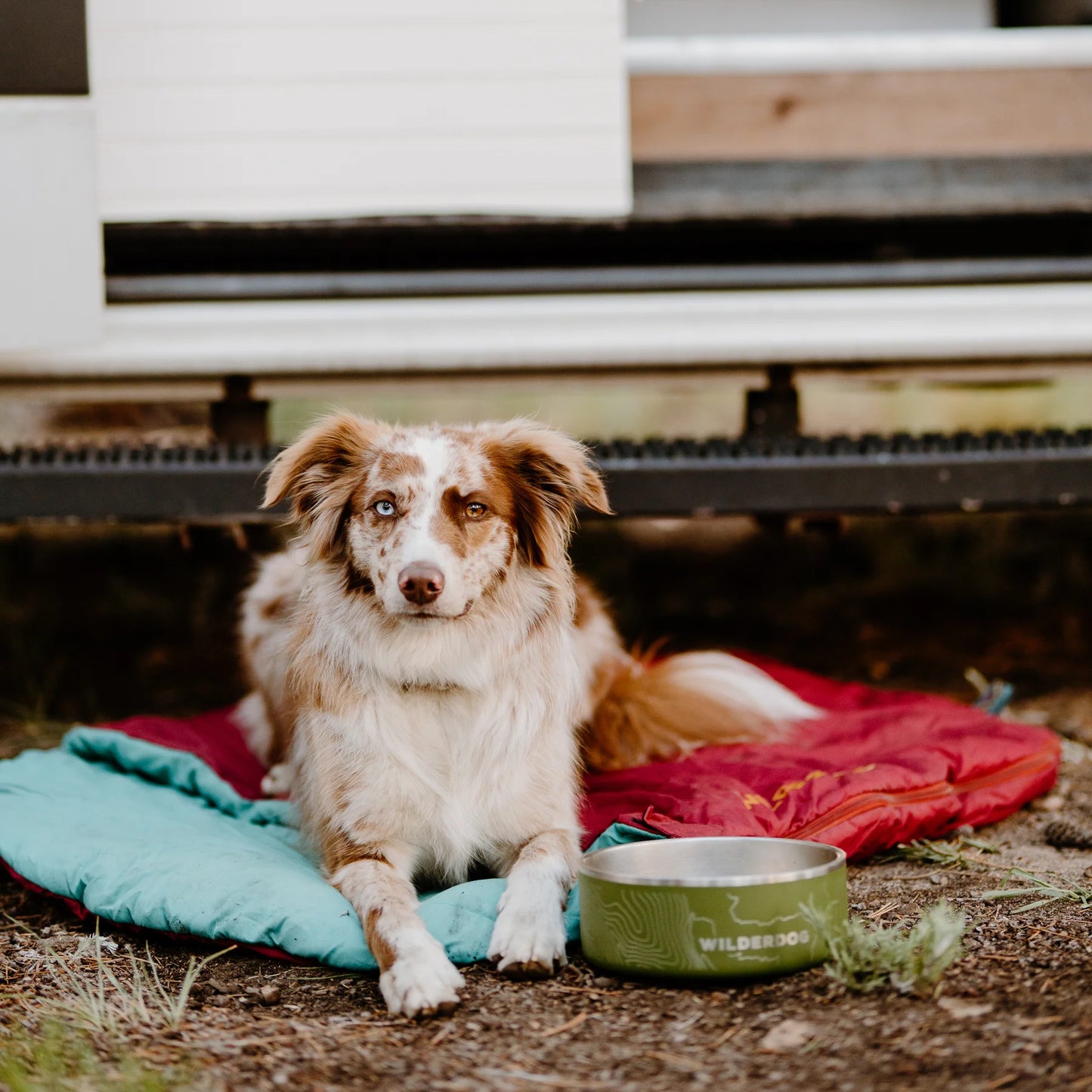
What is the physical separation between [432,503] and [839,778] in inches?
42.6

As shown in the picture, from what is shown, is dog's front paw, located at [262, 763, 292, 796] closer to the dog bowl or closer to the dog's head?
the dog's head

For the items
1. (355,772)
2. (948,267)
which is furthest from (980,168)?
(355,772)

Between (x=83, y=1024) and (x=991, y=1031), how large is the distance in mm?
1299

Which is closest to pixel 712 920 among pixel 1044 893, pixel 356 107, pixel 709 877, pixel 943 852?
pixel 709 877

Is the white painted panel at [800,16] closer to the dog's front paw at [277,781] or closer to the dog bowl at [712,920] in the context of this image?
the dog's front paw at [277,781]

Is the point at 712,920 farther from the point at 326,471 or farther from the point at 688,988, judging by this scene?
the point at 326,471

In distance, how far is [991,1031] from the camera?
1.51 m

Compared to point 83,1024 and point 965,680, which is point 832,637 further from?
point 83,1024

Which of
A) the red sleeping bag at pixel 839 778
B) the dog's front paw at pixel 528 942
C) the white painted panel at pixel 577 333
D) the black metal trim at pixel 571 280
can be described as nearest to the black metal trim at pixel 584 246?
the black metal trim at pixel 571 280

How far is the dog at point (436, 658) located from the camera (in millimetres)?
2096

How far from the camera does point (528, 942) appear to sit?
71.8 inches

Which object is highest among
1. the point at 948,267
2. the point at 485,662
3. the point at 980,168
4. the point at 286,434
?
the point at 980,168

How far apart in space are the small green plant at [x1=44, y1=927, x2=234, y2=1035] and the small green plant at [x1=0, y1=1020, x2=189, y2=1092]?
55 mm

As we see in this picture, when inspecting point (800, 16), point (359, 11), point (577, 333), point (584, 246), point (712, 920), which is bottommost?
point (712, 920)
